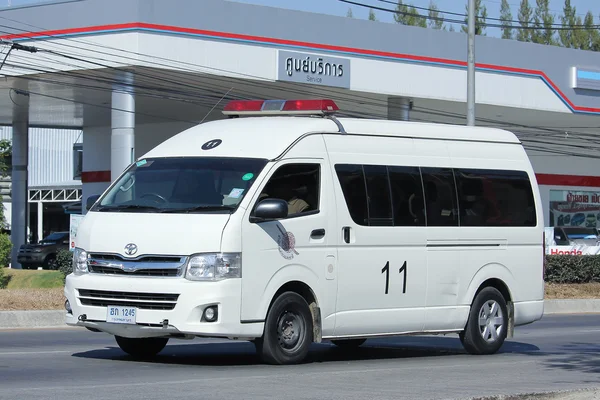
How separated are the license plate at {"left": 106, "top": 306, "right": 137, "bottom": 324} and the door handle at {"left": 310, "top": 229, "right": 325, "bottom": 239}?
204 centimetres

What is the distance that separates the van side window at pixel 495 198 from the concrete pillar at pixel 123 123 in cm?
2026

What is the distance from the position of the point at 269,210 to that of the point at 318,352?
3309mm

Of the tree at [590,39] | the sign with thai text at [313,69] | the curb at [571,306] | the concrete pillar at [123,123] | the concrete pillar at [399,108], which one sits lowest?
the curb at [571,306]

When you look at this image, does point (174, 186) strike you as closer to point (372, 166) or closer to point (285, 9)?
point (372, 166)

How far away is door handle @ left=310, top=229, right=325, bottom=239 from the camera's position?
11.8 meters

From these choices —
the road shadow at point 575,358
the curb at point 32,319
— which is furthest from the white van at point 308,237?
the curb at point 32,319

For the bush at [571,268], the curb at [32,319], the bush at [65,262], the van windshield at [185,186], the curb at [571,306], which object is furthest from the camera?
the bush at [571,268]

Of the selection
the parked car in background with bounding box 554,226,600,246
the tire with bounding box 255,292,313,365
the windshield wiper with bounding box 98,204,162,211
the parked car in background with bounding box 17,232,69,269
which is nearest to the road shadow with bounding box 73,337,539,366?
the tire with bounding box 255,292,313,365

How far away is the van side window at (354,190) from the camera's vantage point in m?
12.3

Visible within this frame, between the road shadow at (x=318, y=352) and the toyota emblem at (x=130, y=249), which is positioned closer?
the toyota emblem at (x=130, y=249)

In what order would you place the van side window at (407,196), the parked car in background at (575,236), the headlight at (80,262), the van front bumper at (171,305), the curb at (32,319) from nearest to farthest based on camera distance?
the van front bumper at (171,305) → the headlight at (80,262) → the van side window at (407,196) → the curb at (32,319) → the parked car in background at (575,236)

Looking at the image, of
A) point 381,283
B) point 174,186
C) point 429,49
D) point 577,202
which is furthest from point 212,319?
point 577,202

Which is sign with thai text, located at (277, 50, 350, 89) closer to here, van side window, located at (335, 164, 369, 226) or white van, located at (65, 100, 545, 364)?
white van, located at (65, 100, 545, 364)

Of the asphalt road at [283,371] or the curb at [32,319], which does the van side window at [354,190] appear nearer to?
the asphalt road at [283,371]
